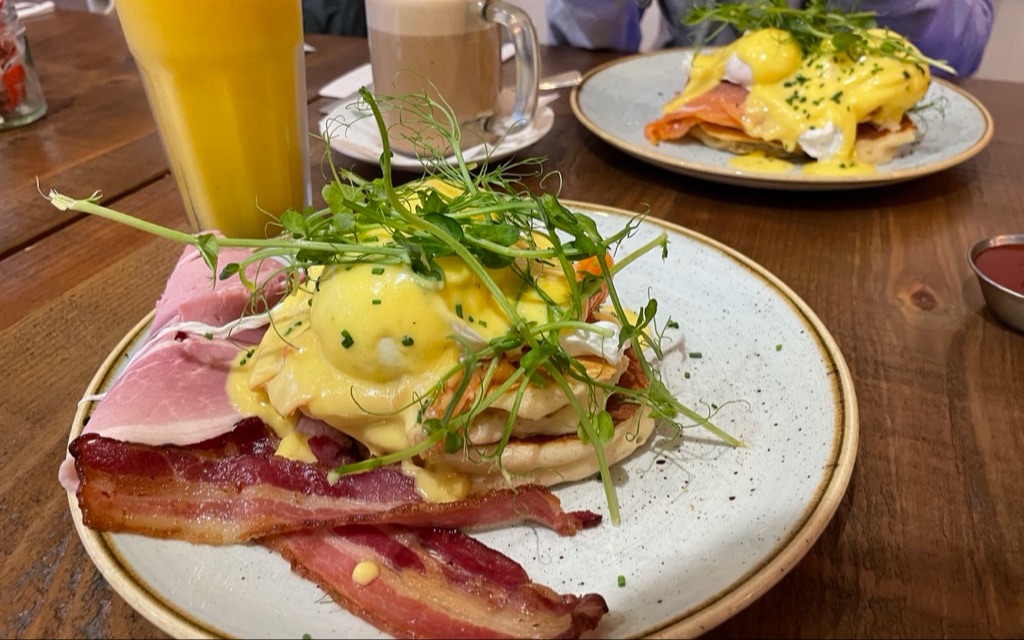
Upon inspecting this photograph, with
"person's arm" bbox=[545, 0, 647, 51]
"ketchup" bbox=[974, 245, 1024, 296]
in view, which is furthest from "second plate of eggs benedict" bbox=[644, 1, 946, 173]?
"person's arm" bbox=[545, 0, 647, 51]

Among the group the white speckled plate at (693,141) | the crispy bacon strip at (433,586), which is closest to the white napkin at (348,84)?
the white speckled plate at (693,141)

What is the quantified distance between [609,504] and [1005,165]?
2.18 metres

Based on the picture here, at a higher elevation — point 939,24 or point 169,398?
point 169,398

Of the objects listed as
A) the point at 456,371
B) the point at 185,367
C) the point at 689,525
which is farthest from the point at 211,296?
the point at 689,525

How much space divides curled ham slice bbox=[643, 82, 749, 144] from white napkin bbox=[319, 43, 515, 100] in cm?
86

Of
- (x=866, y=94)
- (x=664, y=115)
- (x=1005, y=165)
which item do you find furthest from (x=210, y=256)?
(x=1005, y=165)

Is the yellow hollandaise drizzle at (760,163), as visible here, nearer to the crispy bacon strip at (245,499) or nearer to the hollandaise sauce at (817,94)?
the hollandaise sauce at (817,94)

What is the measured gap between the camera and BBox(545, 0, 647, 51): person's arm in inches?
159

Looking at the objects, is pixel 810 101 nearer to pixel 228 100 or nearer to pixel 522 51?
pixel 522 51

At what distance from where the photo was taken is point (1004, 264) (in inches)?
71.4

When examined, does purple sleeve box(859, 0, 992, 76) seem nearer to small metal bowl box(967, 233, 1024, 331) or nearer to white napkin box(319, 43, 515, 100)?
white napkin box(319, 43, 515, 100)

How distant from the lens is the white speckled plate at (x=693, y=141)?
2176 millimetres

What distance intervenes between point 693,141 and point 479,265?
178 cm

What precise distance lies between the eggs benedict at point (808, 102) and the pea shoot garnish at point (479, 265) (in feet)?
4.59
